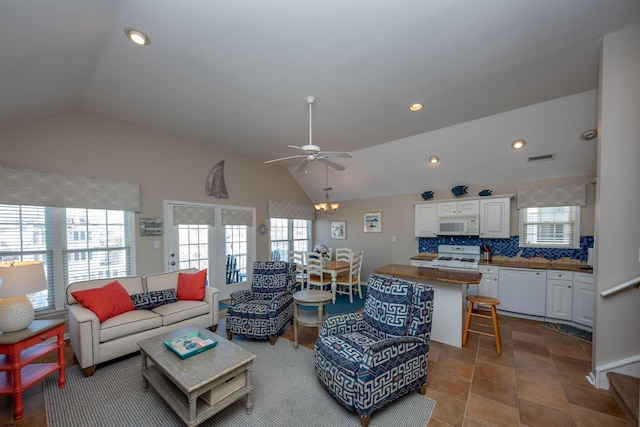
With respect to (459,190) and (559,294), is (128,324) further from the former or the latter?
(559,294)

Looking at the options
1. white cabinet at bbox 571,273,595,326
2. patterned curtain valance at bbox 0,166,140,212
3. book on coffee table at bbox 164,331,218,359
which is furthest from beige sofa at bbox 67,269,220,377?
white cabinet at bbox 571,273,595,326

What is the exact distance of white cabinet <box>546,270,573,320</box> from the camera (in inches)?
145

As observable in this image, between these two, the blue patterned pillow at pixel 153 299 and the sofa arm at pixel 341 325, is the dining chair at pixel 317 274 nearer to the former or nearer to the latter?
the sofa arm at pixel 341 325

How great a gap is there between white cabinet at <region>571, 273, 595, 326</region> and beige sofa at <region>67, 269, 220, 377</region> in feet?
17.1

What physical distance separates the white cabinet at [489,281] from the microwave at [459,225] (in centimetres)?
67

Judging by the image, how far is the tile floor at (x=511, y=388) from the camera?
6.37 feet

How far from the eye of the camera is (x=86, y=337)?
2.45m

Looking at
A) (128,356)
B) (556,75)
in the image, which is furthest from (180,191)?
(556,75)

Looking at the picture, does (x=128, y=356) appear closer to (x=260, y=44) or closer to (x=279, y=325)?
(x=279, y=325)

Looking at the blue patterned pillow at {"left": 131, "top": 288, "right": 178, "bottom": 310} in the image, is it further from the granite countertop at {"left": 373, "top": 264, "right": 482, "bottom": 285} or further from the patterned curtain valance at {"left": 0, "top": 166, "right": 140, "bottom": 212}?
the granite countertop at {"left": 373, "top": 264, "right": 482, "bottom": 285}

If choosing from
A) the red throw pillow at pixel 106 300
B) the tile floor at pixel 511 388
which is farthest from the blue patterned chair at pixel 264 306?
the red throw pillow at pixel 106 300

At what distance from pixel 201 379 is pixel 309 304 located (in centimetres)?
146

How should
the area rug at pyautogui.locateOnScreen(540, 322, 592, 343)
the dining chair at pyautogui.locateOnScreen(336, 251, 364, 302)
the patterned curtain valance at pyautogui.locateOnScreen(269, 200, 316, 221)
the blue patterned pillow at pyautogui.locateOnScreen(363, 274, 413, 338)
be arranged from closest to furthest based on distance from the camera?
the blue patterned pillow at pyautogui.locateOnScreen(363, 274, 413, 338), the area rug at pyautogui.locateOnScreen(540, 322, 592, 343), the dining chair at pyautogui.locateOnScreen(336, 251, 364, 302), the patterned curtain valance at pyautogui.locateOnScreen(269, 200, 316, 221)

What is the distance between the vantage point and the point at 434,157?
4.56 meters
